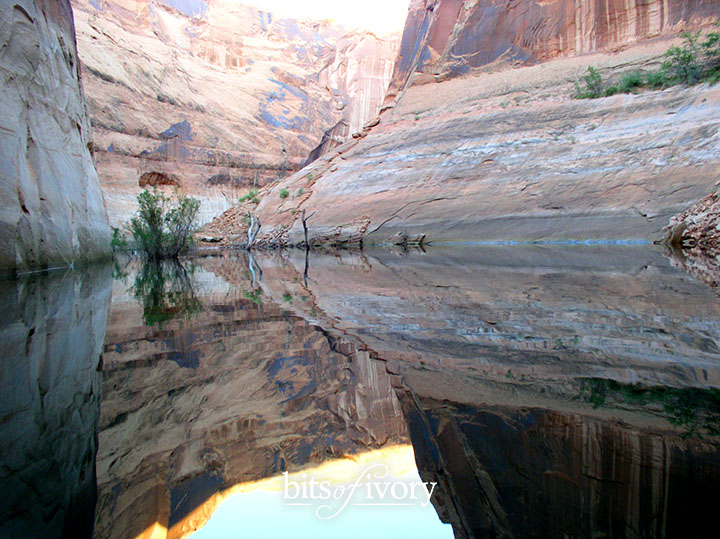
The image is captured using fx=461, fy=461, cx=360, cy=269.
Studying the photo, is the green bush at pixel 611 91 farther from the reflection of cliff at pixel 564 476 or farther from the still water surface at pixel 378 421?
the reflection of cliff at pixel 564 476

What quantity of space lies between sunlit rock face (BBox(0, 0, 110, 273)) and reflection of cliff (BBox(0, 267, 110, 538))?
4132 millimetres

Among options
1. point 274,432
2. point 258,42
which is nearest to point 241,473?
point 274,432

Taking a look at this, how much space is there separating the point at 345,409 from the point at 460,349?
866 millimetres

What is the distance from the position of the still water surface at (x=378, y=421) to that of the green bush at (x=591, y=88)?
49.9ft

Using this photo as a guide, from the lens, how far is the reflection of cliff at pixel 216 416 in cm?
123

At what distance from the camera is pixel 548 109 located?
15969 millimetres

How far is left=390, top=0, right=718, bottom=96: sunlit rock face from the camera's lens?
18141 mm

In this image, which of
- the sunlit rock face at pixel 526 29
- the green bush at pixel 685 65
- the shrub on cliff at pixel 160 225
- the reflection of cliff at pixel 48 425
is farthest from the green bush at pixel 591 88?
the reflection of cliff at pixel 48 425

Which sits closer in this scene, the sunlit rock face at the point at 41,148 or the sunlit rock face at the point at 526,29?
the sunlit rock face at the point at 41,148

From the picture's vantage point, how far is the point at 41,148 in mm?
7711

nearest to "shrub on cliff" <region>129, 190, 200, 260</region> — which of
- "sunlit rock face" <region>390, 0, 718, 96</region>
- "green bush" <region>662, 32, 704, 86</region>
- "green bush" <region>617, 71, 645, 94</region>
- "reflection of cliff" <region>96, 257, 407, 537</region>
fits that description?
"reflection of cliff" <region>96, 257, 407, 537</region>

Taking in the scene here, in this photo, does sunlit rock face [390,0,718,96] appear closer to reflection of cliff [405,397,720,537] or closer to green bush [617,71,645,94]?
green bush [617,71,645,94]

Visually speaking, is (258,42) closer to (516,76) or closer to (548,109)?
(516,76)

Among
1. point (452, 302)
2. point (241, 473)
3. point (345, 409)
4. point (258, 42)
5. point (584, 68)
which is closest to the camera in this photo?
point (241, 473)
